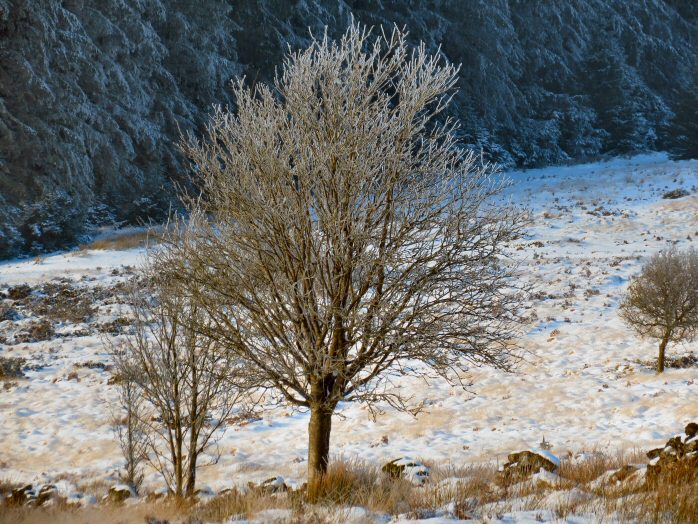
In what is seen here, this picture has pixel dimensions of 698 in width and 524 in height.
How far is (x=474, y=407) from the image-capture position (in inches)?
528

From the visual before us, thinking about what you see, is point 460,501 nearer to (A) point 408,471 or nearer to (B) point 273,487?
(A) point 408,471

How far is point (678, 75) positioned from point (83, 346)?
49.8m

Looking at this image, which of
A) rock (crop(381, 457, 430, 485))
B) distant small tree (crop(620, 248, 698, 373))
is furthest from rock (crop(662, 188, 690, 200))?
rock (crop(381, 457, 430, 485))

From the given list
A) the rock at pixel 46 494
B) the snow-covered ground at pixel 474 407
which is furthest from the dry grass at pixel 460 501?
the snow-covered ground at pixel 474 407

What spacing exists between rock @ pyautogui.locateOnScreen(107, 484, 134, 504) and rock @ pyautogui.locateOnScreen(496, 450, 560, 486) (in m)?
5.35

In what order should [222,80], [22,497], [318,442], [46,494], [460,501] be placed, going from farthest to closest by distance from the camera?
[222,80], [46,494], [22,497], [318,442], [460,501]

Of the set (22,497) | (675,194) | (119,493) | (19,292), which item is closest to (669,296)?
(119,493)

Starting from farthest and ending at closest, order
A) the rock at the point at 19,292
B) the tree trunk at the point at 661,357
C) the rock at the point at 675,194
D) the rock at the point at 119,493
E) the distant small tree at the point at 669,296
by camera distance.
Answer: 1. the rock at the point at 675,194
2. the rock at the point at 19,292
3. the tree trunk at the point at 661,357
4. the distant small tree at the point at 669,296
5. the rock at the point at 119,493

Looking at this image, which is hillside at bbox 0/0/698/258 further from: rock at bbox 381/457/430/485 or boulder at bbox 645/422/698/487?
boulder at bbox 645/422/698/487

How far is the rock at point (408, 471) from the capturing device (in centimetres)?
721

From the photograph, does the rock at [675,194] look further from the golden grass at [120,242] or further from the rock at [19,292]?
the rock at [19,292]

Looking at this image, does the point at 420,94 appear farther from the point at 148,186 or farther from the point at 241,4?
the point at 241,4

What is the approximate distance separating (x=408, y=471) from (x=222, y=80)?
29.7 m

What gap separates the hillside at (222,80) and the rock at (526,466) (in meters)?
11.7
